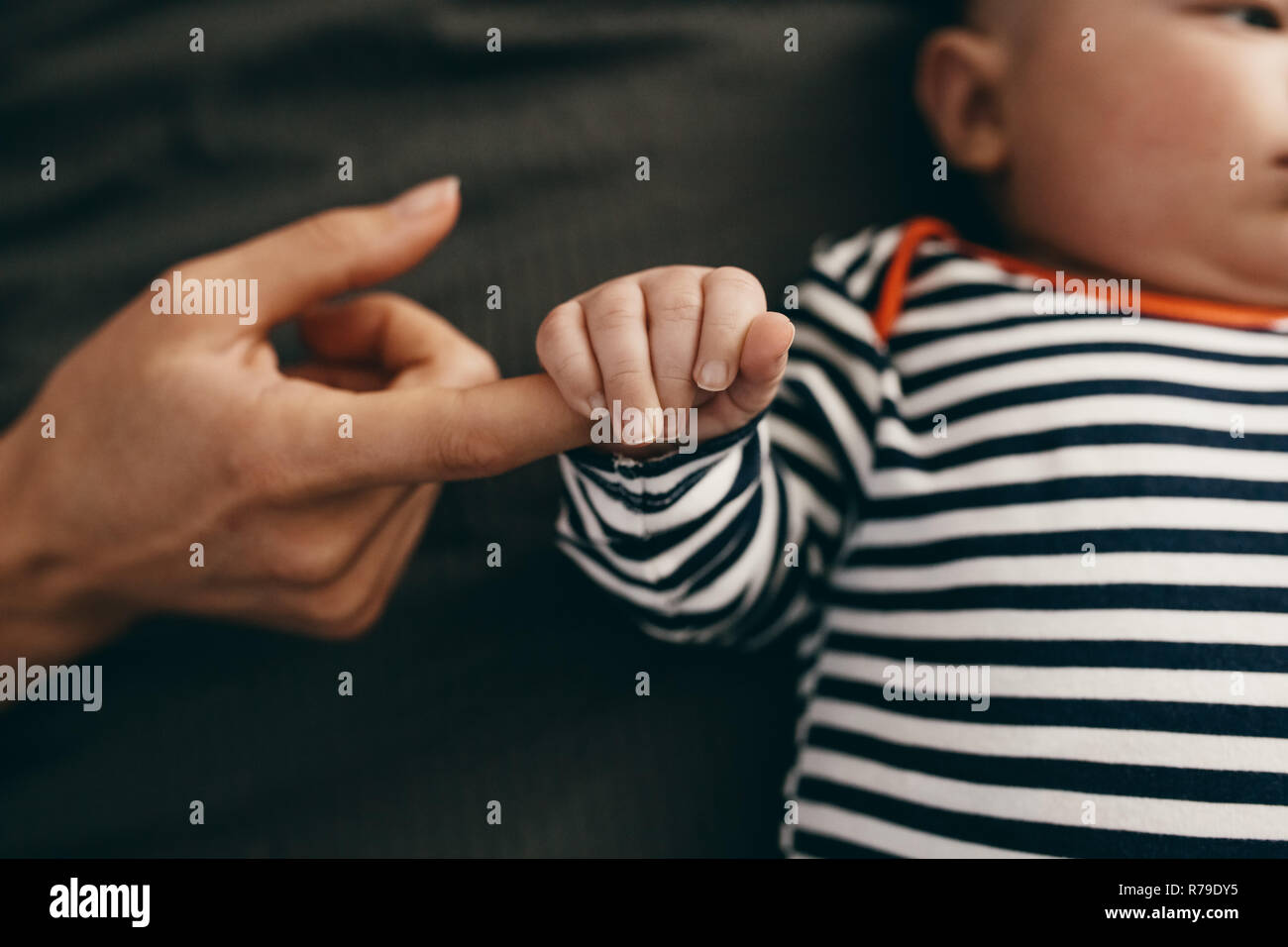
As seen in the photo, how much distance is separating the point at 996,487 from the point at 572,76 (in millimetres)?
523

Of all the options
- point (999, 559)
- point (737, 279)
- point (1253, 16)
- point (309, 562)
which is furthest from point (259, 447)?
point (1253, 16)

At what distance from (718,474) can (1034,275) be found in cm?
37

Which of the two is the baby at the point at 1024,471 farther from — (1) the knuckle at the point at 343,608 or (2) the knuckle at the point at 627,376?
(1) the knuckle at the point at 343,608

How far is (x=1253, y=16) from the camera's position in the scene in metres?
0.73

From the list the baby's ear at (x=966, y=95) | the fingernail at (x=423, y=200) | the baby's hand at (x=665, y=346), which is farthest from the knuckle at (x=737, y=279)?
the baby's ear at (x=966, y=95)

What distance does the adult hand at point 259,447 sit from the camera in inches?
21.8

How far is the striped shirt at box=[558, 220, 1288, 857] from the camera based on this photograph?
2.03 ft

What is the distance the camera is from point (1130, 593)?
2.12ft
